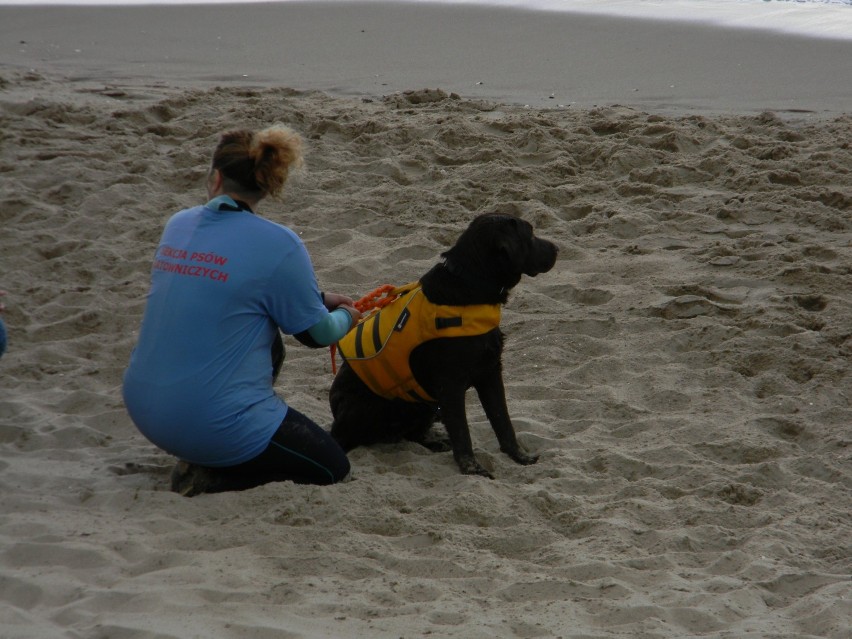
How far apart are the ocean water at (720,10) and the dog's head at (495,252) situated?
880 cm

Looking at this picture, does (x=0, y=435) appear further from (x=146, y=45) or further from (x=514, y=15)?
(x=514, y=15)

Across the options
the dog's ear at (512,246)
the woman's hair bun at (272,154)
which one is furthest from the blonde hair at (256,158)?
the dog's ear at (512,246)

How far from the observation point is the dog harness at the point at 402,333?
14.7 ft

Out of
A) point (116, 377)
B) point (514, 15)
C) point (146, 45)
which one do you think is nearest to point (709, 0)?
point (514, 15)

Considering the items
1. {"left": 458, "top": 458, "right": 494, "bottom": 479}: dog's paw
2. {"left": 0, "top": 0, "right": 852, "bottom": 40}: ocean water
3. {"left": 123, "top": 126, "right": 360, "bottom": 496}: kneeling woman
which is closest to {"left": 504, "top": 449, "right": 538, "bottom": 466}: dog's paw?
{"left": 458, "top": 458, "right": 494, "bottom": 479}: dog's paw

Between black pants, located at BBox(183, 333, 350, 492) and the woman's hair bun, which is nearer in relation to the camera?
the woman's hair bun

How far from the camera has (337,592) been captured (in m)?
3.38

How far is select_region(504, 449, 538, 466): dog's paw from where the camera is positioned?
4.58 meters

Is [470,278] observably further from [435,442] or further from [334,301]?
[435,442]

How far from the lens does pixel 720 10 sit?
1382 centimetres

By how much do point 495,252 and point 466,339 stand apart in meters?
0.38

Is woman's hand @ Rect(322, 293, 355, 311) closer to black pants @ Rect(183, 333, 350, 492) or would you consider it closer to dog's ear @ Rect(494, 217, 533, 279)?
black pants @ Rect(183, 333, 350, 492)

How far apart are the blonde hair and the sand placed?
0.55 m

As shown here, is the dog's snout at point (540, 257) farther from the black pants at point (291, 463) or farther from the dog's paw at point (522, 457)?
the black pants at point (291, 463)
